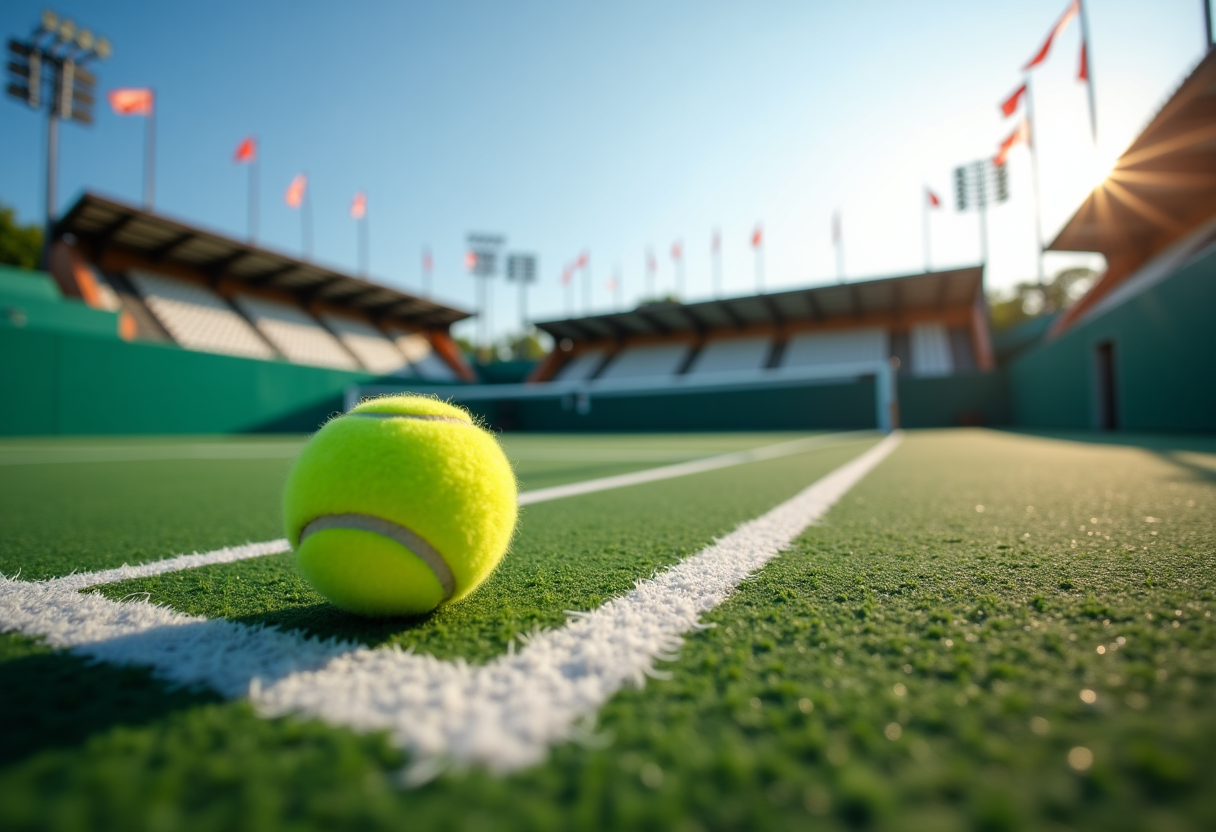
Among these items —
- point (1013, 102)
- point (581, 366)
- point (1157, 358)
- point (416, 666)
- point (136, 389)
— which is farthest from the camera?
point (581, 366)

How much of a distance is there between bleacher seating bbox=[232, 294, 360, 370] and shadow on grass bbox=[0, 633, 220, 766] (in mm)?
22668

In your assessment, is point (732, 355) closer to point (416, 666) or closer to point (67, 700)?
point (416, 666)

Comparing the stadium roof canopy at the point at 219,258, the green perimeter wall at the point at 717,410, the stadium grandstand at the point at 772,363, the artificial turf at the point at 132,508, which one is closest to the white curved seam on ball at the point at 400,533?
the artificial turf at the point at 132,508

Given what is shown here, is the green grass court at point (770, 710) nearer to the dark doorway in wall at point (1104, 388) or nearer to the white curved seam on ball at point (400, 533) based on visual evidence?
the white curved seam on ball at point (400, 533)

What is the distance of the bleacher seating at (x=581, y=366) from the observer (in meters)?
28.5

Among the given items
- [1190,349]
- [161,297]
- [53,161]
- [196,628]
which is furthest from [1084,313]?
[53,161]

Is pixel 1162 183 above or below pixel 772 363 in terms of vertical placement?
above

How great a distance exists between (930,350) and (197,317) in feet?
89.0

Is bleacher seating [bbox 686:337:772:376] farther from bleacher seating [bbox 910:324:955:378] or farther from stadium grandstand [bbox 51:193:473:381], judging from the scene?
stadium grandstand [bbox 51:193:473:381]

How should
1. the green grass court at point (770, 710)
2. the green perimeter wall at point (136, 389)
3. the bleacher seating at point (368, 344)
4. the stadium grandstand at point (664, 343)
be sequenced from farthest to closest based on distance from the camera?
the bleacher seating at point (368, 344)
the green perimeter wall at point (136, 389)
the stadium grandstand at point (664, 343)
the green grass court at point (770, 710)

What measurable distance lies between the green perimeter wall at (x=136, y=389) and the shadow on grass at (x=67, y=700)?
10953mm

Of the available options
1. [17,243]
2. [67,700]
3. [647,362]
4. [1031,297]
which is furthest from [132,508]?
[1031,297]

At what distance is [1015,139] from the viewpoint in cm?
1748

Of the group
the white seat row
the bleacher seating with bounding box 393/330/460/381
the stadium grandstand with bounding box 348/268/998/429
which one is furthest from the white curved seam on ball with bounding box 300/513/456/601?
the bleacher seating with bounding box 393/330/460/381
